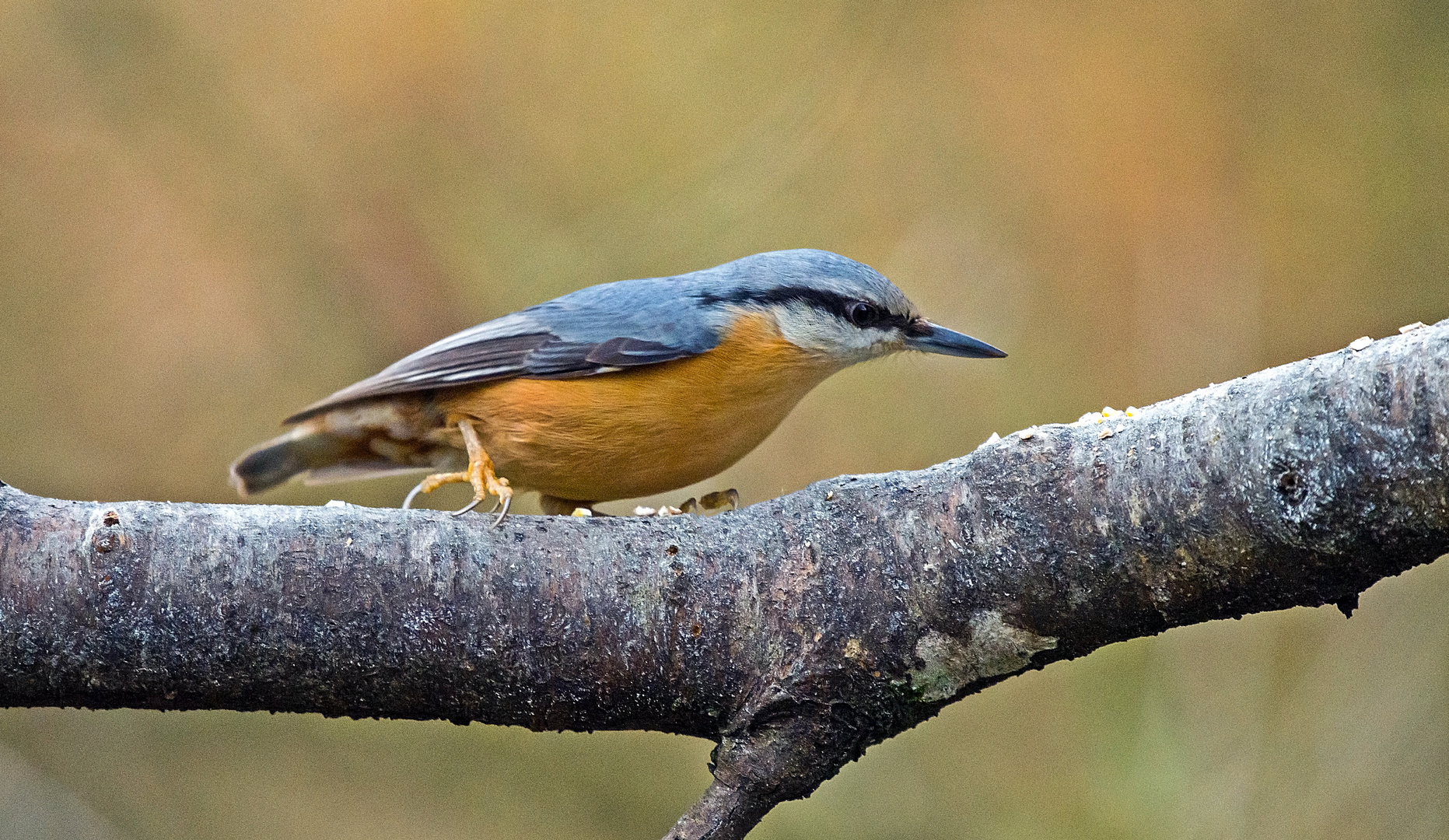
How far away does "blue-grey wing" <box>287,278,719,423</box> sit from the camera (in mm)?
3062

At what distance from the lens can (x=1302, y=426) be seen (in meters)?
1.54

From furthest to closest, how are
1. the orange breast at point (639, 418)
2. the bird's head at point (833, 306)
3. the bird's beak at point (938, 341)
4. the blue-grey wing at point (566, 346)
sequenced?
the bird's beak at point (938, 341) → the bird's head at point (833, 306) → the blue-grey wing at point (566, 346) → the orange breast at point (639, 418)

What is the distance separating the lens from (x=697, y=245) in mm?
4727

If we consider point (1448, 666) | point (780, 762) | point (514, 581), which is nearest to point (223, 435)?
point (514, 581)

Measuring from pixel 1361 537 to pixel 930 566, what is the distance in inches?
24.3

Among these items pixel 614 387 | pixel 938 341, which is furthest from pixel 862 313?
pixel 614 387

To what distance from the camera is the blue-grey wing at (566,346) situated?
306cm

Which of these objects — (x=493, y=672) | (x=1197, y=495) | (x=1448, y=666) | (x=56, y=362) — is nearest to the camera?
(x=1197, y=495)

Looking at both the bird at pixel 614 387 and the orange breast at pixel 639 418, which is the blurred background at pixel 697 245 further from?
the orange breast at pixel 639 418

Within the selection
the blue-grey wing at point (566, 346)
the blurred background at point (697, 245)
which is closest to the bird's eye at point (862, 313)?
the blue-grey wing at point (566, 346)

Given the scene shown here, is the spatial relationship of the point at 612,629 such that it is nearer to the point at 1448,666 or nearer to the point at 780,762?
the point at 780,762

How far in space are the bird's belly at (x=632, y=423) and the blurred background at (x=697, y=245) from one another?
1313mm

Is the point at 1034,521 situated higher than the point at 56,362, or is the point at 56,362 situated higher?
the point at 56,362

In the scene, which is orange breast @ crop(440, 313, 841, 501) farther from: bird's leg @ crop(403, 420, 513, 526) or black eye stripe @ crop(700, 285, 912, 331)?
black eye stripe @ crop(700, 285, 912, 331)
